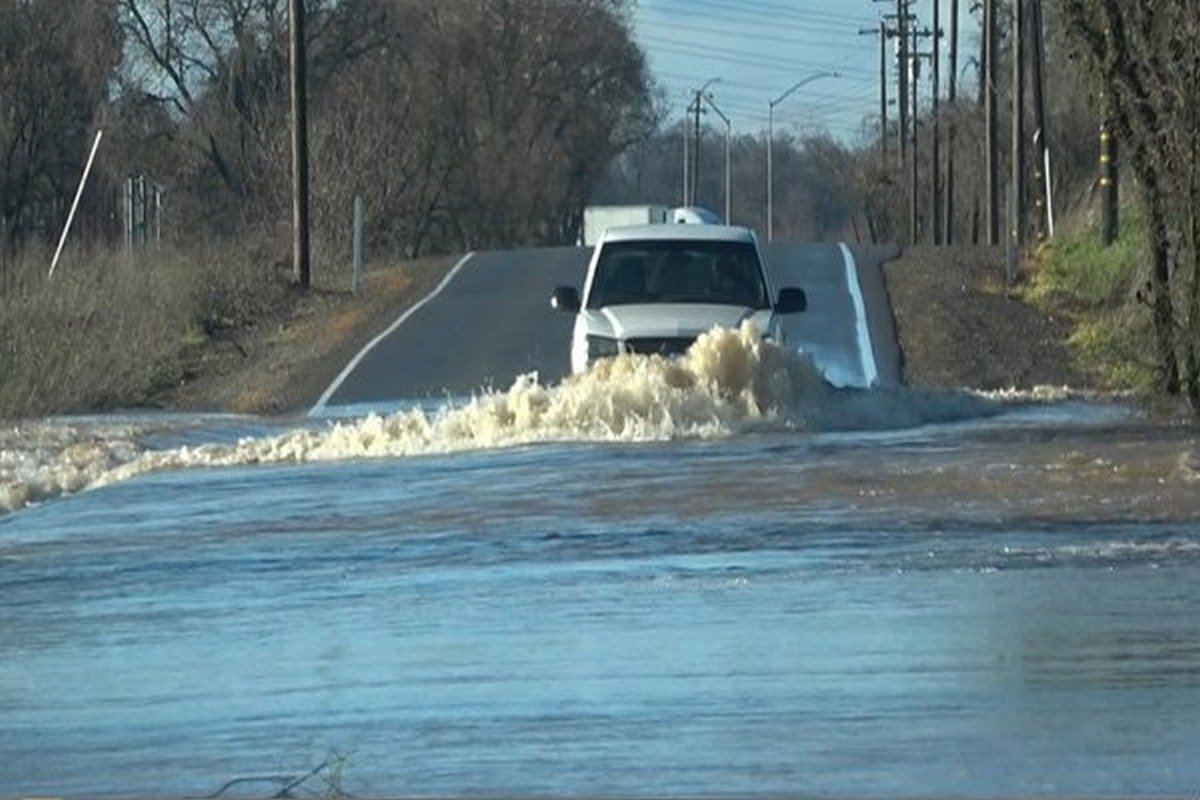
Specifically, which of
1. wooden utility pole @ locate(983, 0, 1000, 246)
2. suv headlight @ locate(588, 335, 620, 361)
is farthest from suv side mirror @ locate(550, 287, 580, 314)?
wooden utility pole @ locate(983, 0, 1000, 246)

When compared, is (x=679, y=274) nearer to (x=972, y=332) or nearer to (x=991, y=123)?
(x=972, y=332)

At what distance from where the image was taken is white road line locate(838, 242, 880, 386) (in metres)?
30.1

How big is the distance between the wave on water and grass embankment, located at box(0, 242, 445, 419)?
253 inches

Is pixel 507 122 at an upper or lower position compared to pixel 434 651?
upper

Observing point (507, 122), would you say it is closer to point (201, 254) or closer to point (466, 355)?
point (201, 254)

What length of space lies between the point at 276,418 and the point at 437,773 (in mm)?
19767

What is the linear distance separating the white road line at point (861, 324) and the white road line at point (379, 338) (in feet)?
19.3

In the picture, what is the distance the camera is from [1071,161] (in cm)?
7044

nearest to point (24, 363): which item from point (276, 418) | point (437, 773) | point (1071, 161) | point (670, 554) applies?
point (276, 418)

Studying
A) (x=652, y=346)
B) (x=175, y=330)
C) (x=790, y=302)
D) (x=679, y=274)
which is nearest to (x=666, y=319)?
(x=652, y=346)

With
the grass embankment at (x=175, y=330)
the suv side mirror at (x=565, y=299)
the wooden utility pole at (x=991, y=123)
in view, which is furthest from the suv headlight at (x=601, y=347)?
the wooden utility pole at (x=991, y=123)

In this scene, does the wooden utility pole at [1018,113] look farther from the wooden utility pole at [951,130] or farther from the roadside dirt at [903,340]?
the wooden utility pole at [951,130]

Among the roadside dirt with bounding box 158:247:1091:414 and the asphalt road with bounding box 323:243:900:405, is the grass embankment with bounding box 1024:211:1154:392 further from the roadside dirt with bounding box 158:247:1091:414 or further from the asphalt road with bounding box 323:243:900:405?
the asphalt road with bounding box 323:243:900:405

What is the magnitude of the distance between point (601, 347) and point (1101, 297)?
14770 mm
